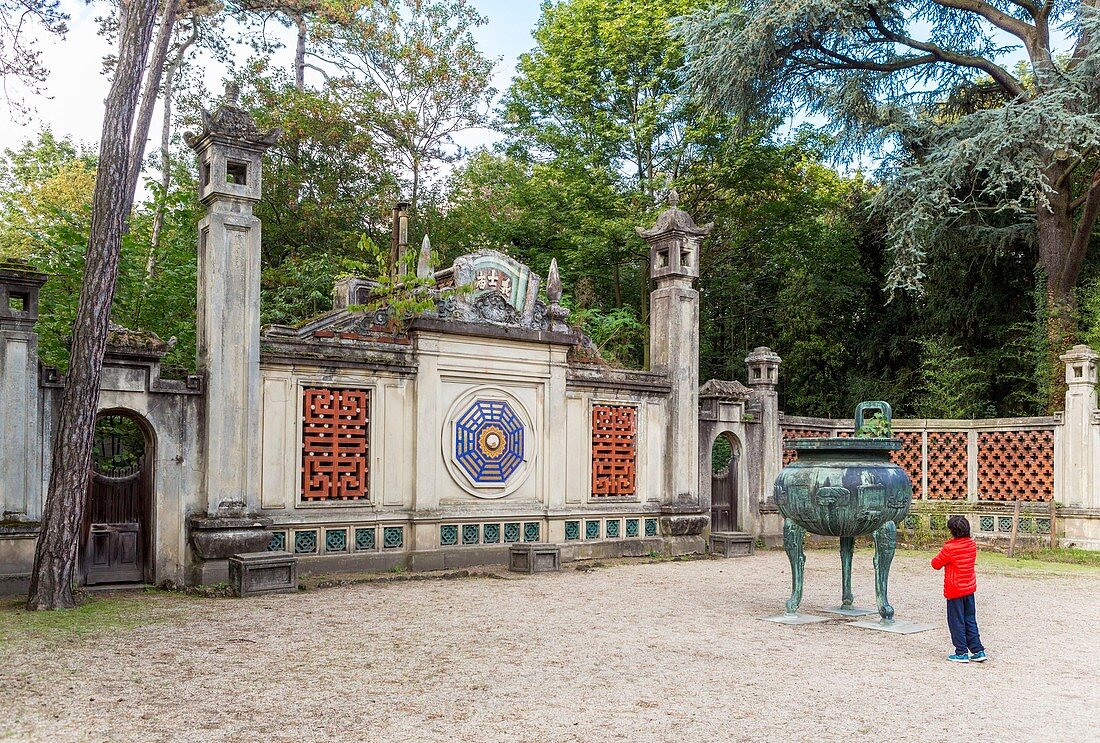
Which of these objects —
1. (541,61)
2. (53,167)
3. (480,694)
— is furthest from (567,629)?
(53,167)

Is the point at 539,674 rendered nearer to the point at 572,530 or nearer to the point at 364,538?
the point at 364,538

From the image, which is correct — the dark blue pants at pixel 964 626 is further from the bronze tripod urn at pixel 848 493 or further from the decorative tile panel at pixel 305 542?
the decorative tile panel at pixel 305 542

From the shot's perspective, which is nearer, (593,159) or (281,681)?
(281,681)

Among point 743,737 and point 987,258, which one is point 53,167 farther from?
point 743,737

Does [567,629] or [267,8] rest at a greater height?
[267,8]

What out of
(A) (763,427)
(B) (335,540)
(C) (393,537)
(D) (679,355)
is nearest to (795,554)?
(C) (393,537)

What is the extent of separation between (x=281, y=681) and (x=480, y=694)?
3.78ft

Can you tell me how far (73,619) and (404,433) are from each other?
4.14 metres

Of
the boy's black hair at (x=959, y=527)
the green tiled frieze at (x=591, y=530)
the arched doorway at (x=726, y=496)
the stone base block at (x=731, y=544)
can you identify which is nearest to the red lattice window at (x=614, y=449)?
the green tiled frieze at (x=591, y=530)

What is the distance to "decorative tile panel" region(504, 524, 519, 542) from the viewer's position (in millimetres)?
10977

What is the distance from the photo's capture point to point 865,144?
706 inches

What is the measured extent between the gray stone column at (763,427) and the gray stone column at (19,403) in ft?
31.5

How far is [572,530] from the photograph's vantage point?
1162 cm

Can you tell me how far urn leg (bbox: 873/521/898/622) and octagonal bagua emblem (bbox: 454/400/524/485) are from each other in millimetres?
4932
